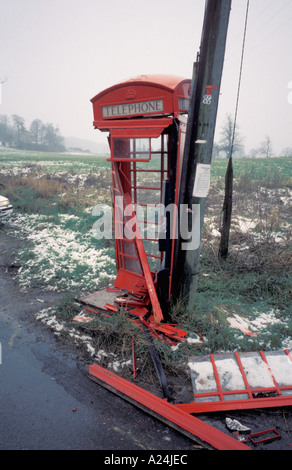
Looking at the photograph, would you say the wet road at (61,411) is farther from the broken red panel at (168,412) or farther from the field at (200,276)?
the field at (200,276)

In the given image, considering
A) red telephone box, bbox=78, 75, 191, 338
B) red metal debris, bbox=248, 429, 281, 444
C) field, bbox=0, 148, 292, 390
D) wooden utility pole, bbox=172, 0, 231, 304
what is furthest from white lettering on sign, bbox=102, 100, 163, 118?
red metal debris, bbox=248, 429, 281, 444

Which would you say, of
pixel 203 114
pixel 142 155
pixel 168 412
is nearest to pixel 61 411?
pixel 168 412

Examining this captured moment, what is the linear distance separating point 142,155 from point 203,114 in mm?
1064

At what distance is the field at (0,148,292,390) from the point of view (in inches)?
139

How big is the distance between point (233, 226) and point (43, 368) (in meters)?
5.69

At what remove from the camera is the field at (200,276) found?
353 cm

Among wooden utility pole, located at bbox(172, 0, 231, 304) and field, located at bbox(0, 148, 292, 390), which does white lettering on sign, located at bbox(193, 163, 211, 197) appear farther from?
field, located at bbox(0, 148, 292, 390)

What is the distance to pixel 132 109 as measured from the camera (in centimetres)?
365

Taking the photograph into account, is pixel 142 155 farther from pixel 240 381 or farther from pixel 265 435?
pixel 265 435

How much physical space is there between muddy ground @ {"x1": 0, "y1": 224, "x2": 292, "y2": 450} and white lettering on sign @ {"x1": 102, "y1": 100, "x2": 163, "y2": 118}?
3095 millimetres

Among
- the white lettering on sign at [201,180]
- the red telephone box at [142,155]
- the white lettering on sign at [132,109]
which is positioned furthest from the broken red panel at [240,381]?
the white lettering on sign at [132,109]

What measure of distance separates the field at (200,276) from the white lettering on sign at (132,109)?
2.61m

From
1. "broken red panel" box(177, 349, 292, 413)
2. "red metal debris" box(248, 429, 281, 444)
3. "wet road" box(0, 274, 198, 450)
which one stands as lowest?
"wet road" box(0, 274, 198, 450)

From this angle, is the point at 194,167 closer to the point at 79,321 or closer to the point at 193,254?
the point at 193,254
